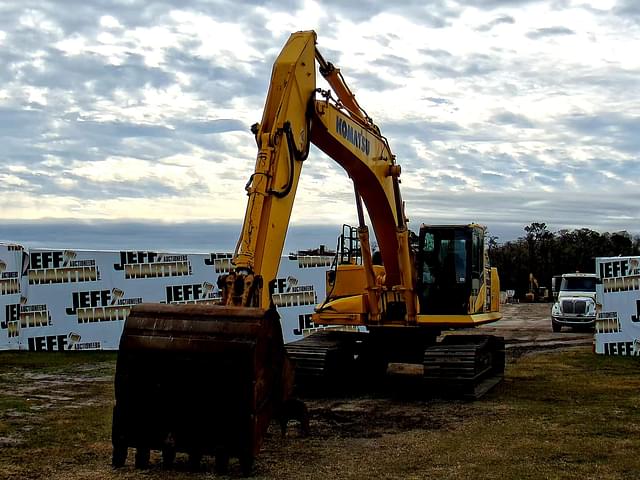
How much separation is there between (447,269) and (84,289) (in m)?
9.14

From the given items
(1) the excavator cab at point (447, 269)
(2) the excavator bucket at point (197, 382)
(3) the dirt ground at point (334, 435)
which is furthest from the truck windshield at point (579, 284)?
(2) the excavator bucket at point (197, 382)

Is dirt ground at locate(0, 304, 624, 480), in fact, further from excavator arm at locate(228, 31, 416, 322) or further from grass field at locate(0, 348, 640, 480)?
excavator arm at locate(228, 31, 416, 322)

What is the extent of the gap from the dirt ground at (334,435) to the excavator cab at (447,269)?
4.73 feet

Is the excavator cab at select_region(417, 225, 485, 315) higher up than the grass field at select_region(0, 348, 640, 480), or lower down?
higher up

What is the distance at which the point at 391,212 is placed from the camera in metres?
12.1

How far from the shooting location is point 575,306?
83.8 ft

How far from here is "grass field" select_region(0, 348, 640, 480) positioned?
24.4 ft

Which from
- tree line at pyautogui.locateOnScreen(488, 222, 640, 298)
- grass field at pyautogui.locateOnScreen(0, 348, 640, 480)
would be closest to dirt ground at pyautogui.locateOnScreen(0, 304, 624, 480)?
grass field at pyautogui.locateOnScreen(0, 348, 640, 480)

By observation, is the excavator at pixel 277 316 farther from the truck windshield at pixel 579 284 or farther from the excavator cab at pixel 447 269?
the truck windshield at pixel 579 284

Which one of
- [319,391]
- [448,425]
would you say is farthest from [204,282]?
[448,425]

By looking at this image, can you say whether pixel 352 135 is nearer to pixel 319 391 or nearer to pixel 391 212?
pixel 391 212

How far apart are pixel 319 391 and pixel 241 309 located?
5.44 metres

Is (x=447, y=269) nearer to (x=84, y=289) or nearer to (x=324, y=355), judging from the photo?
(x=324, y=355)

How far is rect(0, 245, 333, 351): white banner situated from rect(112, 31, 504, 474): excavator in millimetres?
6128
